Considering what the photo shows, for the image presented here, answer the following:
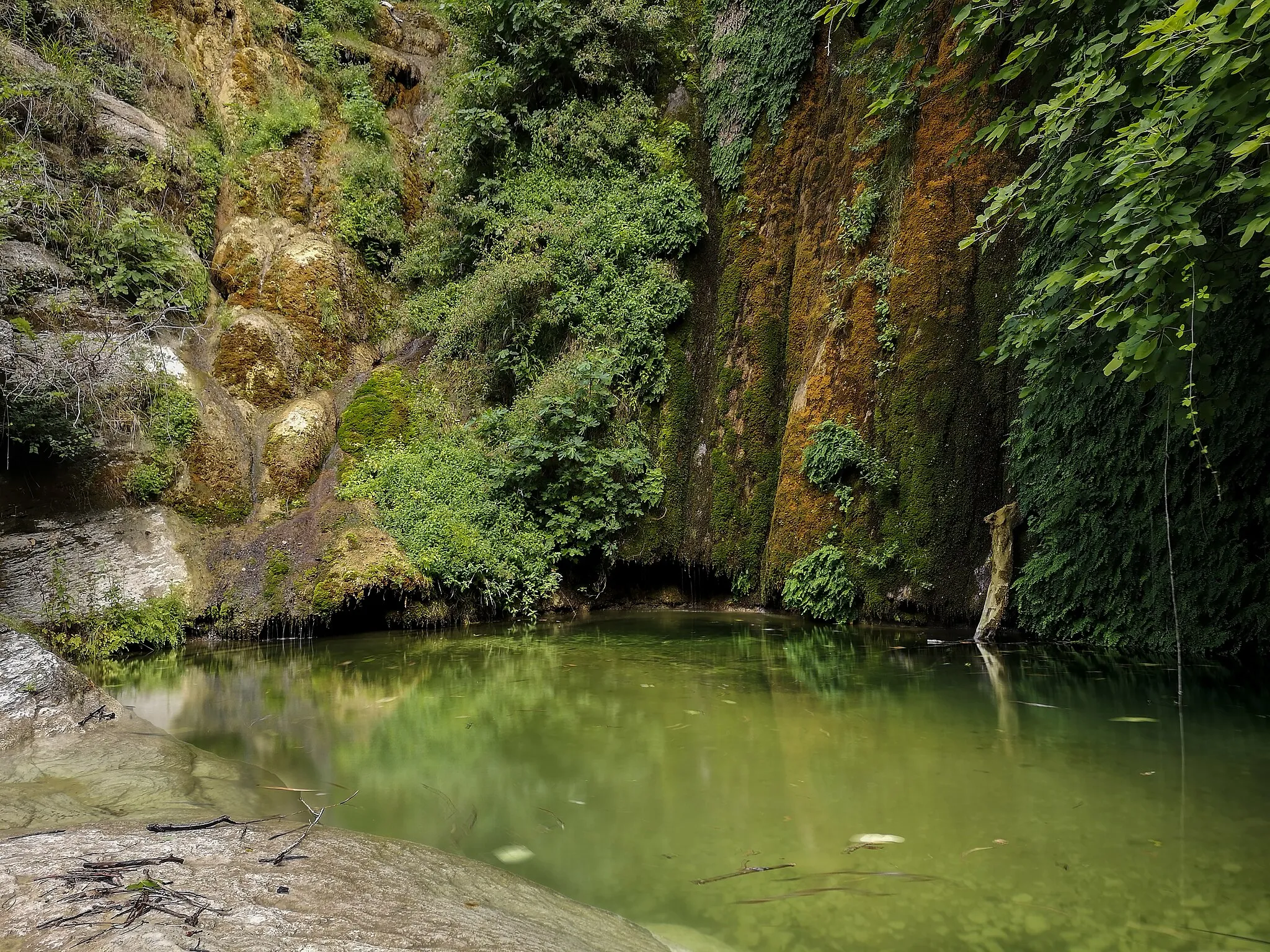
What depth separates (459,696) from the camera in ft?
20.6

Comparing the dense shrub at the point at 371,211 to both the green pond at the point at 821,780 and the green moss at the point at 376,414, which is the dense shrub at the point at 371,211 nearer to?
the green moss at the point at 376,414

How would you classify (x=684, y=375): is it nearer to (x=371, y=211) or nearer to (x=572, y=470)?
(x=572, y=470)

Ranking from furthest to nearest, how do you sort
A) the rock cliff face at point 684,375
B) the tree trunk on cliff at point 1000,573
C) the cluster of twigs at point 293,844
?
the rock cliff face at point 684,375, the tree trunk on cliff at point 1000,573, the cluster of twigs at point 293,844

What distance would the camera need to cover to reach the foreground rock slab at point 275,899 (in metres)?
1.81

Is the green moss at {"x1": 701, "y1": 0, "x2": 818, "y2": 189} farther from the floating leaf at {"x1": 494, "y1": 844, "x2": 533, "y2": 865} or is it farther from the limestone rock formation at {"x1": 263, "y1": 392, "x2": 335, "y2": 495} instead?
the floating leaf at {"x1": 494, "y1": 844, "x2": 533, "y2": 865}

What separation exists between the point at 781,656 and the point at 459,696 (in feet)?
11.0

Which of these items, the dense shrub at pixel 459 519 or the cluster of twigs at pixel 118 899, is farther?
the dense shrub at pixel 459 519

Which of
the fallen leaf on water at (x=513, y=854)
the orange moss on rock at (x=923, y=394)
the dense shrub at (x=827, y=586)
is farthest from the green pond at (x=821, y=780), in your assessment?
the dense shrub at (x=827, y=586)

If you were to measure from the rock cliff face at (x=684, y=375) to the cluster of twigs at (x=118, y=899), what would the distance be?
646 centimetres

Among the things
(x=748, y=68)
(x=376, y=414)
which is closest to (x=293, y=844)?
(x=376, y=414)

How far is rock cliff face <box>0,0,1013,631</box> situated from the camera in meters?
9.20

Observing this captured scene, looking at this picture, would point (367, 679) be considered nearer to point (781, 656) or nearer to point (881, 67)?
point (781, 656)

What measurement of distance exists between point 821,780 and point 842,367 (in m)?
7.45

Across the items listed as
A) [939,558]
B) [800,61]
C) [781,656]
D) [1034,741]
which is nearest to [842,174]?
[800,61]
